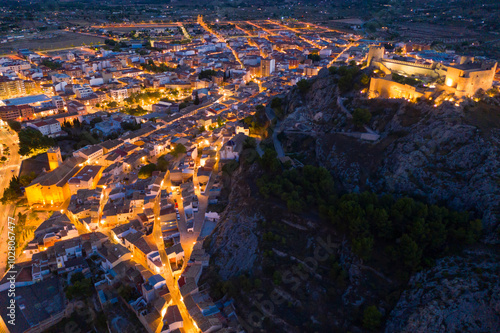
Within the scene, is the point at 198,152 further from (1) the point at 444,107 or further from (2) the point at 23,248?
(1) the point at 444,107

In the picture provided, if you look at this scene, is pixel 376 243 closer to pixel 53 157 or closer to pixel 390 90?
pixel 390 90

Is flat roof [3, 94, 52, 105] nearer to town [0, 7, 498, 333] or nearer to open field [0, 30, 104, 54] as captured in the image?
town [0, 7, 498, 333]

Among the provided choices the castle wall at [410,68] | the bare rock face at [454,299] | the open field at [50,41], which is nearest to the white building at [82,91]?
the castle wall at [410,68]

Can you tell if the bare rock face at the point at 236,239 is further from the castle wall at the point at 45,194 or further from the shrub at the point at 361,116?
the castle wall at the point at 45,194

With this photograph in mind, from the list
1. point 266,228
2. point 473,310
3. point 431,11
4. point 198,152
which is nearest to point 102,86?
point 198,152

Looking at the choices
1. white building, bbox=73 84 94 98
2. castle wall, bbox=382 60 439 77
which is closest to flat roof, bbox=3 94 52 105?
white building, bbox=73 84 94 98

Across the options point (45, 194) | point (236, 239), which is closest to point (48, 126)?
point (45, 194)
